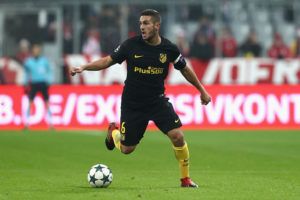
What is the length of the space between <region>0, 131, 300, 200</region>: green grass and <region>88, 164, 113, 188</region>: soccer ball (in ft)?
0.42

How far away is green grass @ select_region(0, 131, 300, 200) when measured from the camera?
31.9 feet

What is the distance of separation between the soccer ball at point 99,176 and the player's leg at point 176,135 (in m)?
0.89

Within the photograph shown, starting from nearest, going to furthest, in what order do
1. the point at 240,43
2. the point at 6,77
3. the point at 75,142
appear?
the point at 75,142, the point at 6,77, the point at 240,43

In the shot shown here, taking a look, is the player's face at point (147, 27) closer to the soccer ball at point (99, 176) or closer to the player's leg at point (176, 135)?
the player's leg at point (176, 135)

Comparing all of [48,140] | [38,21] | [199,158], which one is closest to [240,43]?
Answer: [38,21]

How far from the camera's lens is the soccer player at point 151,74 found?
33.6ft

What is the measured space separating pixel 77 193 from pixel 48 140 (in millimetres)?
9588

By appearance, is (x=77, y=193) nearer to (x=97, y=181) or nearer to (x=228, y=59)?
(x=97, y=181)

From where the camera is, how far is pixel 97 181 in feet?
33.5

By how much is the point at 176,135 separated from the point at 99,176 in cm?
108

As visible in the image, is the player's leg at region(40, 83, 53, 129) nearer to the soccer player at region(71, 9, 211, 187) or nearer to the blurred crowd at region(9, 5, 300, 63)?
the blurred crowd at region(9, 5, 300, 63)

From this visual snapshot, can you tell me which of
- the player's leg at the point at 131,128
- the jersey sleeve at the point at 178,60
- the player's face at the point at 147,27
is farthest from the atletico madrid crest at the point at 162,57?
the player's leg at the point at 131,128

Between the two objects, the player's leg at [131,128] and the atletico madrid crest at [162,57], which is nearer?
the atletico madrid crest at [162,57]

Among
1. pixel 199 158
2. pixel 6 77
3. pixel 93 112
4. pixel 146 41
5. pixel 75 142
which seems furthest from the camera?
pixel 6 77
